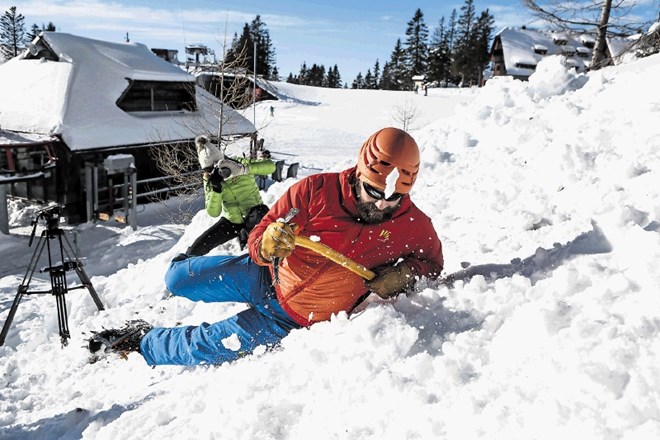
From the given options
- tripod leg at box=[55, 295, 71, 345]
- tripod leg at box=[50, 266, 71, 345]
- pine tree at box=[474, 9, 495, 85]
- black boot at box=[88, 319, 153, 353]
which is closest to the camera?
black boot at box=[88, 319, 153, 353]

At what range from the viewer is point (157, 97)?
60.3 ft

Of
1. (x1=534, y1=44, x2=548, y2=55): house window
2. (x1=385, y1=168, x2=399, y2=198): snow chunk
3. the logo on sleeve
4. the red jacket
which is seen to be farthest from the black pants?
(x1=534, y1=44, x2=548, y2=55): house window

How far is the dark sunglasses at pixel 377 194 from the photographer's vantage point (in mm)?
2879

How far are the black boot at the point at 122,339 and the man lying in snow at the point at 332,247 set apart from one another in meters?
0.30

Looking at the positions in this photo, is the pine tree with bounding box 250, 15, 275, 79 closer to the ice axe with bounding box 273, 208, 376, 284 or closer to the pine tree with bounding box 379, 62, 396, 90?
the pine tree with bounding box 379, 62, 396, 90

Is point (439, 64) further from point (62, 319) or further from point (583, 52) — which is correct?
point (62, 319)

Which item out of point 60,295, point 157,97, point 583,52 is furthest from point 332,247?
point 583,52

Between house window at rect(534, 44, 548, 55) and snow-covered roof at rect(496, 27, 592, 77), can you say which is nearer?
snow-covered roof at rect(496, 27, 592, 77)

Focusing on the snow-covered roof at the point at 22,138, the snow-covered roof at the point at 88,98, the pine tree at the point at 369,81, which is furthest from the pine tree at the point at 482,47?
the snow-covered roof at the point at 22,138

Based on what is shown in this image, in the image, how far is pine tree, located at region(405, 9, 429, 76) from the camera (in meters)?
63.3

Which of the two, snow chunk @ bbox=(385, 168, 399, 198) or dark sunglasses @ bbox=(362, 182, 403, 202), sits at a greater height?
snow chunk @ bbox=(385, 168, 399, 198)

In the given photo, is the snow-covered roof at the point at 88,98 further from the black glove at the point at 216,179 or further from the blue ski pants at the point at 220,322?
the blue ski pants at the point at 220,322

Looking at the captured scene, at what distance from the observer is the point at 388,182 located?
275cm

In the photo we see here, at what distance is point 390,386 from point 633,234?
6.48 ft
